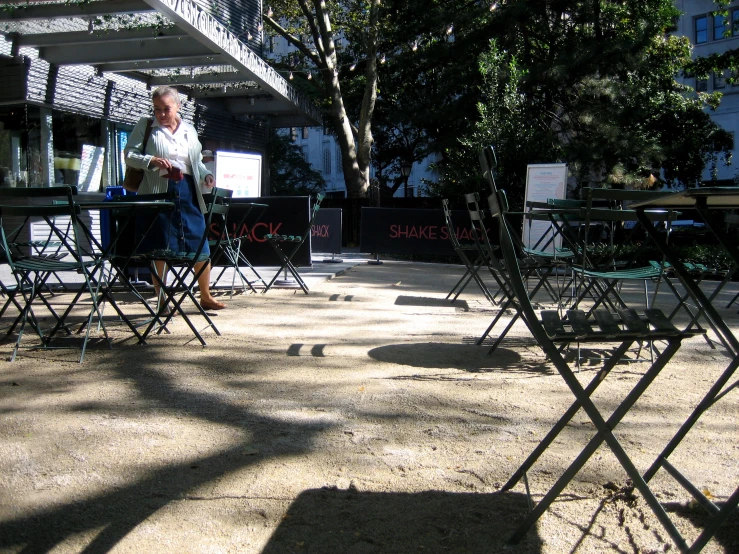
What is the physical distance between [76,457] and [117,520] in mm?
628

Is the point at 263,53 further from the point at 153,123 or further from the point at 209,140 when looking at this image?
the point at 153,123

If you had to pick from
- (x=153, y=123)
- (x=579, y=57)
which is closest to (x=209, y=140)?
(x=579, y=57)

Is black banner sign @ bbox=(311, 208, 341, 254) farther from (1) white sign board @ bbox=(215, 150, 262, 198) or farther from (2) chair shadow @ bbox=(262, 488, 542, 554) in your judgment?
(2) chair shadow @ bbox=(262, 488, 542, 554)

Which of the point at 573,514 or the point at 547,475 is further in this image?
the point at 547,475

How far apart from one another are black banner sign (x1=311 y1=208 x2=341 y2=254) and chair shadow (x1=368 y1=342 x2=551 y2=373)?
32.7ft

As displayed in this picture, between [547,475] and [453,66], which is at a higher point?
[453,66]

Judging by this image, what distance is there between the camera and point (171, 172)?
5.98m

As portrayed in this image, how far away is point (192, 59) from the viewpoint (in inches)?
515

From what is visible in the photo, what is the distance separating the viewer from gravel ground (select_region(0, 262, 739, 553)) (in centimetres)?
Result: 232

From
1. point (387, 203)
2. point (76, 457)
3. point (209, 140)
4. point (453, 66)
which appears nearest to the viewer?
point (76, 457)

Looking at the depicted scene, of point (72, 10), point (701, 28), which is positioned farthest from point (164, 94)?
point (701, 28)

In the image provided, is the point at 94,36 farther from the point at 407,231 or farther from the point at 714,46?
the point at 714,46

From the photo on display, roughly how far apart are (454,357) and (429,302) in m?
3.03

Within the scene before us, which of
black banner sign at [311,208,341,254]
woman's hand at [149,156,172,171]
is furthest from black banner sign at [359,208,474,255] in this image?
woman's hand at [149,156,172,171]
